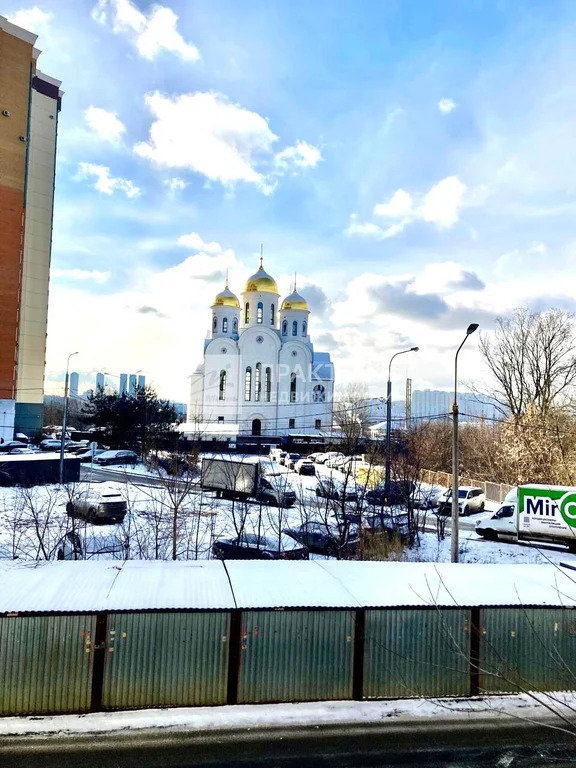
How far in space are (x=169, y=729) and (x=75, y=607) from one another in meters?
2.49

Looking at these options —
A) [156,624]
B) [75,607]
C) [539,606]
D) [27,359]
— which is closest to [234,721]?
[156,624]

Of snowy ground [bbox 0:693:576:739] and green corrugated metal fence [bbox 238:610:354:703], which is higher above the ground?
green corrugated metal fence [bbox 238:610:354:703]

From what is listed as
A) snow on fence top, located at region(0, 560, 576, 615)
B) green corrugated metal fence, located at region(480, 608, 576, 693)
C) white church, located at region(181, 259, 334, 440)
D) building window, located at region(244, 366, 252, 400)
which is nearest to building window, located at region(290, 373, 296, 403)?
white church, located at region(181, 259, 334, 440)

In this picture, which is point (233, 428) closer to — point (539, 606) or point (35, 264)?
point (35, 264)

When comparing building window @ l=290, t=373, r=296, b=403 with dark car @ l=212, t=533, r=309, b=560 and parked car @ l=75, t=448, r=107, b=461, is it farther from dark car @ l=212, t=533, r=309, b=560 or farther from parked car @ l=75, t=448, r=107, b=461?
dark car @ l=212, t=533, r=309, b=560

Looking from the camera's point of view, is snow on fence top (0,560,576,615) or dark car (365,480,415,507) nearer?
snow on fence top (0,560,576,615)

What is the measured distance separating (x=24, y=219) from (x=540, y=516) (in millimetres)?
48827

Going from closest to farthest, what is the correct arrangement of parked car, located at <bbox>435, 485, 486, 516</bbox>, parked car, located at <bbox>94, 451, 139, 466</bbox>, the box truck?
the box truck < parked car, located at <bbox>435, 485, 486, 516</bbox> < parked car, located at <bbox>94, 451, 139, 466</bbox>

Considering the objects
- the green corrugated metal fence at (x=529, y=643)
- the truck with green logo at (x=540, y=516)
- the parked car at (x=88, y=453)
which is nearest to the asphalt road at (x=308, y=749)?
the green corrugated metal fence at (x=529, y=643)

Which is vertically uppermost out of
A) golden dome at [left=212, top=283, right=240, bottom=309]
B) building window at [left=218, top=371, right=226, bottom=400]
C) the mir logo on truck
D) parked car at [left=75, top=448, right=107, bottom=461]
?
golden dome at [left=212, top=283, right=240, bottom=309]

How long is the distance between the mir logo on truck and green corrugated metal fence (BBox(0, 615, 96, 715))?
60.1 feet

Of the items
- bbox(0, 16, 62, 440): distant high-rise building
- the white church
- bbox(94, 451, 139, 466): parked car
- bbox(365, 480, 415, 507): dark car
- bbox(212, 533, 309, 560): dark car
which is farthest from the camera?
the white church

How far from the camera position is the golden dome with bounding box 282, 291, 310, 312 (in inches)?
2520

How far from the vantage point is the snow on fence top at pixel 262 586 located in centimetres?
881
